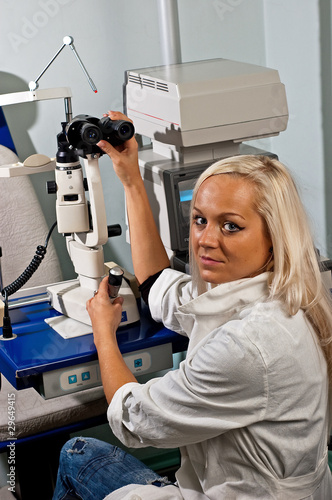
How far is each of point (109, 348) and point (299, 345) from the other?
462 mm

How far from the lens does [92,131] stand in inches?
57.8

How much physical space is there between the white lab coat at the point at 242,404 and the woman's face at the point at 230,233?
1.3 inches

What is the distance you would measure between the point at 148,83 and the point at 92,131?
0.41 meters

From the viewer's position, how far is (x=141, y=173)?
1.87m

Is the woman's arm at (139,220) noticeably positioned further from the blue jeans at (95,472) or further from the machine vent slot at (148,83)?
the blue jeans at (95,472)

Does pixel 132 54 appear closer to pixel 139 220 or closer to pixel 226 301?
pixel 139 220

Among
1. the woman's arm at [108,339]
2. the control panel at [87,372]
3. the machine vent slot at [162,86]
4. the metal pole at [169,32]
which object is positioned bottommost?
the control panel at [87,372]

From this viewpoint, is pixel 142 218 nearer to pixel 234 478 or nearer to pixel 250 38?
pixel 234 478

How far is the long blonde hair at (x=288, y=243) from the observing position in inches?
43.9

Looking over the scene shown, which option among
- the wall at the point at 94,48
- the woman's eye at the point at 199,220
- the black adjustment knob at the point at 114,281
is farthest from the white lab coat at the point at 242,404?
the wall at the point at 94,48

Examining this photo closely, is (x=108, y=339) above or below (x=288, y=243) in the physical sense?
below

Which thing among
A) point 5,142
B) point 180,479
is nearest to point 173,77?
point 5,142

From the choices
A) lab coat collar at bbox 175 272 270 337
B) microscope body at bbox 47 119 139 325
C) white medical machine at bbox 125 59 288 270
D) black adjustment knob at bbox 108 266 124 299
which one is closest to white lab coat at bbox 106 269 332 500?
lab coat collar at bbox 175 272 270 337

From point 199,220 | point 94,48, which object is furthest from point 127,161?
point 94,48
